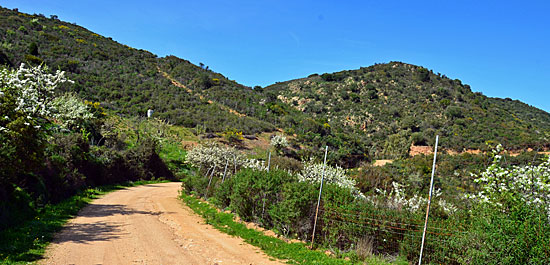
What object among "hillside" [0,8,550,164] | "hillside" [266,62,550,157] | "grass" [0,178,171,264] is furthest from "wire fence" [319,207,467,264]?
"hillside" [266,62,550,157]

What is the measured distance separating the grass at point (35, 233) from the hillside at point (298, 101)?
32694 mm

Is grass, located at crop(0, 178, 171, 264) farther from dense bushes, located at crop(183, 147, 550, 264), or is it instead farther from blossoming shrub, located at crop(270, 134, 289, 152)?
blossoming shrub, located at crop(270, 134, 289, 152)

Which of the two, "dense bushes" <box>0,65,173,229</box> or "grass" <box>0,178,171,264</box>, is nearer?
"grass" <box>0,178,171,264</box>

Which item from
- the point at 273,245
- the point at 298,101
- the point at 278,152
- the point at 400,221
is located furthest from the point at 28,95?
the point at 298,101

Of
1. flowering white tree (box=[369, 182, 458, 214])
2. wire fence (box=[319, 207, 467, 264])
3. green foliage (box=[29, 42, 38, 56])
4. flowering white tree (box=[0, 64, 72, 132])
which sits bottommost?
wire fence (box=[319, 207, 467, 264])

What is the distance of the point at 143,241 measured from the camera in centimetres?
965

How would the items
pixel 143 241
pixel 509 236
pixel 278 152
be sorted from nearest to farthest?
pixel 509 236 → pixel 143 241 → pixel 278 152

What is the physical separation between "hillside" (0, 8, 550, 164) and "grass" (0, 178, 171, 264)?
107 feet

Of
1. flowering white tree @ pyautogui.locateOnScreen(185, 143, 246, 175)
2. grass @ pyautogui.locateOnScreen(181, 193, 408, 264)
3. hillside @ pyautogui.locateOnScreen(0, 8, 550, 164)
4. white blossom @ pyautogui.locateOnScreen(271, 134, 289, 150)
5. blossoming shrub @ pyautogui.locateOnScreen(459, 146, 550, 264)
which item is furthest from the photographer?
hillside @ pyautogui.locateOnScreen(0, 8, 550, 164)

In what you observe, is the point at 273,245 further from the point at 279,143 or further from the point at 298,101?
the point at 298,101

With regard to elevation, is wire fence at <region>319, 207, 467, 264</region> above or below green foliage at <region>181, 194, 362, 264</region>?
above

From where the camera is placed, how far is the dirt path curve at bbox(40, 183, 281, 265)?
26.5ft

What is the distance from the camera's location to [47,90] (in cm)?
1372

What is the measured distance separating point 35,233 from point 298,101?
70169mm
